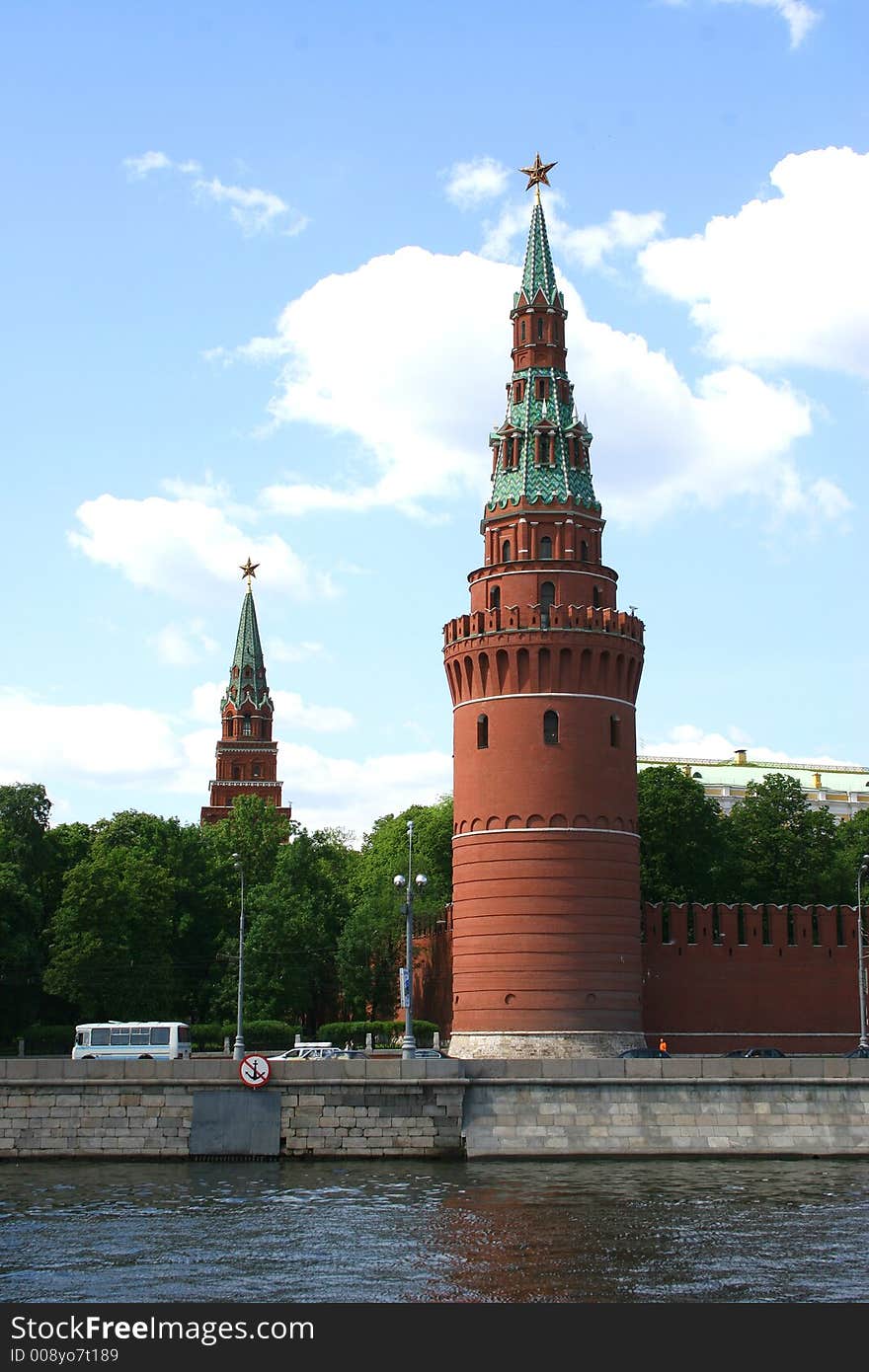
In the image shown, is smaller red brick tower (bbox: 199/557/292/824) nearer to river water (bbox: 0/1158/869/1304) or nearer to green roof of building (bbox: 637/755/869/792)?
green roof of building (bbox: 637/755/869/792)

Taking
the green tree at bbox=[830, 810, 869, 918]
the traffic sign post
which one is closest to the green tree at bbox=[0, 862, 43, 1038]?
Answer: the traffic sign post

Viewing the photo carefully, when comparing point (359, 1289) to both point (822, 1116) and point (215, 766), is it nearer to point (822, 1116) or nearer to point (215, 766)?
point (822, 1116)

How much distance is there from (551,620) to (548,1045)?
13.6 metres

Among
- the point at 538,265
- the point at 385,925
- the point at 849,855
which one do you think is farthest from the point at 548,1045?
the point at 538,265

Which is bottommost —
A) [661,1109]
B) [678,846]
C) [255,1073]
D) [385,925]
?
[661,1109]

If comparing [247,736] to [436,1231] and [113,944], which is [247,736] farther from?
[436,1231]

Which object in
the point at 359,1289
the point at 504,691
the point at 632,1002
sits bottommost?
the point at 359,1289

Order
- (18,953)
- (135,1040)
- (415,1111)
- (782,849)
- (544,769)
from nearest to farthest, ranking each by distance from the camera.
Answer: (415,1111), (544,769), (135,1040), (18,953), (782,849)

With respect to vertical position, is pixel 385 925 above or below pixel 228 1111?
above

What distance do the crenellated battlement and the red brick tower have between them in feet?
0.19

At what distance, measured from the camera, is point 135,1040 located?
51344 millimetres

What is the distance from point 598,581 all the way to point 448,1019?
1730 centimetres
